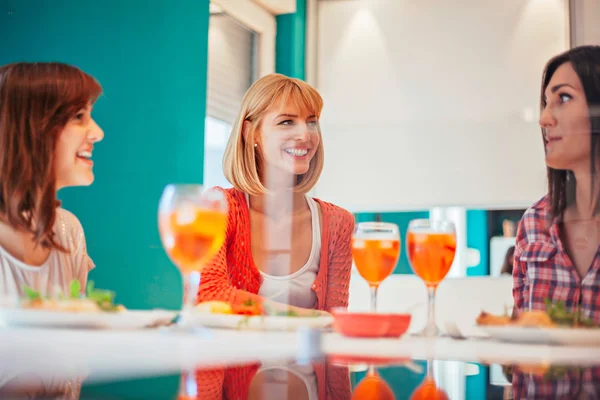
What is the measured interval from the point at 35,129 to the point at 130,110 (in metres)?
1.03

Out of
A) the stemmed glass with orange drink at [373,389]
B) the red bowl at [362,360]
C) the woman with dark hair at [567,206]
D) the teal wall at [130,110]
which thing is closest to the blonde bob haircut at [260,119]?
the teal wall at [130,110]

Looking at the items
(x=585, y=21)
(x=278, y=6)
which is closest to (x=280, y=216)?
(x=278, y=6)

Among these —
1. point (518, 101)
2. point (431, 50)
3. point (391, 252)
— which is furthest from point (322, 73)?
point (391, 252)

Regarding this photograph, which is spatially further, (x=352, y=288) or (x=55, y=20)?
(x=352, y=288)

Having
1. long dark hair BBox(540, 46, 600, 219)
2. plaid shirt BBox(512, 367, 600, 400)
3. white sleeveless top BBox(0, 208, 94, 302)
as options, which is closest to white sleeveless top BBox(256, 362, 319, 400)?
plaid shirt BBox(512, 367, 600, 400)

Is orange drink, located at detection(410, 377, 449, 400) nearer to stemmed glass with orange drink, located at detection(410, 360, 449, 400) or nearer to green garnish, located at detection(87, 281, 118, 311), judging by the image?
stemmed glass with orange drink, located at detection(410, 360, 449, 400)

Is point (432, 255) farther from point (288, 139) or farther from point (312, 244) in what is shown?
point (288, 139)

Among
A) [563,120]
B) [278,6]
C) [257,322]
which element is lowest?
[257,322]

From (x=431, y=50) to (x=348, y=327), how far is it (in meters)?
3.38

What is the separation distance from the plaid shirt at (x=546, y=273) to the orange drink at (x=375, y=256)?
600 mm

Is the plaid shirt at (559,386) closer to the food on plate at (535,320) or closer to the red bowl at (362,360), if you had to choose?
the red bowl at (362,360)

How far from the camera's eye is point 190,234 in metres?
0.82

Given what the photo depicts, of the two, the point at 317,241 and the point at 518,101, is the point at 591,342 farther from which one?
the point at 518,101

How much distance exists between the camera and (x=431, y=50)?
3879 millimetres
